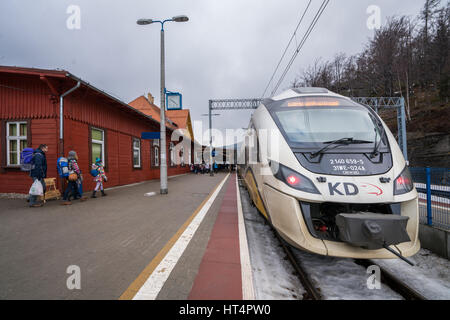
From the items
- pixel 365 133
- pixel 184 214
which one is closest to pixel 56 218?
pixel 184 214

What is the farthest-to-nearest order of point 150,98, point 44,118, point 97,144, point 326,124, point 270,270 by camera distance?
1. point 150,98
2. point 97,144
3. point 44,118
4. point 326,124
5. point 270,270

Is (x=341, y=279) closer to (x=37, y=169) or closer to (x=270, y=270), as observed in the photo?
(x=270, y=270)

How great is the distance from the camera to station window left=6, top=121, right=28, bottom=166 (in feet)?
24.6

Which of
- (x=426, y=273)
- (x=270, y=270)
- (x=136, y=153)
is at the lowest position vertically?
(x=426, y=273)

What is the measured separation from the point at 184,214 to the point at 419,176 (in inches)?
198

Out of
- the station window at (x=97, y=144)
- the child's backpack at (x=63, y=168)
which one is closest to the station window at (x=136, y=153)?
the station window at (x=97, y=144)

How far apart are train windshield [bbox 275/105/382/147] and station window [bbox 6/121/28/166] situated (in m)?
9.57

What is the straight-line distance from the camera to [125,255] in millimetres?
2787

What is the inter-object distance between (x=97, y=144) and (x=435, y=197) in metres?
11.4

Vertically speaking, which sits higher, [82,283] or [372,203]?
[372,203]

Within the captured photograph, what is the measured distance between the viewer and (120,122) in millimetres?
10938

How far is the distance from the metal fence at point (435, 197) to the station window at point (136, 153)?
41.7 ft

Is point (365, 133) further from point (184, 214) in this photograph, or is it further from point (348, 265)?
point (184, 214)

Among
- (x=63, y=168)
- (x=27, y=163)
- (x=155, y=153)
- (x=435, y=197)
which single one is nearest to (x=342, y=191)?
(x=435, y=197)
